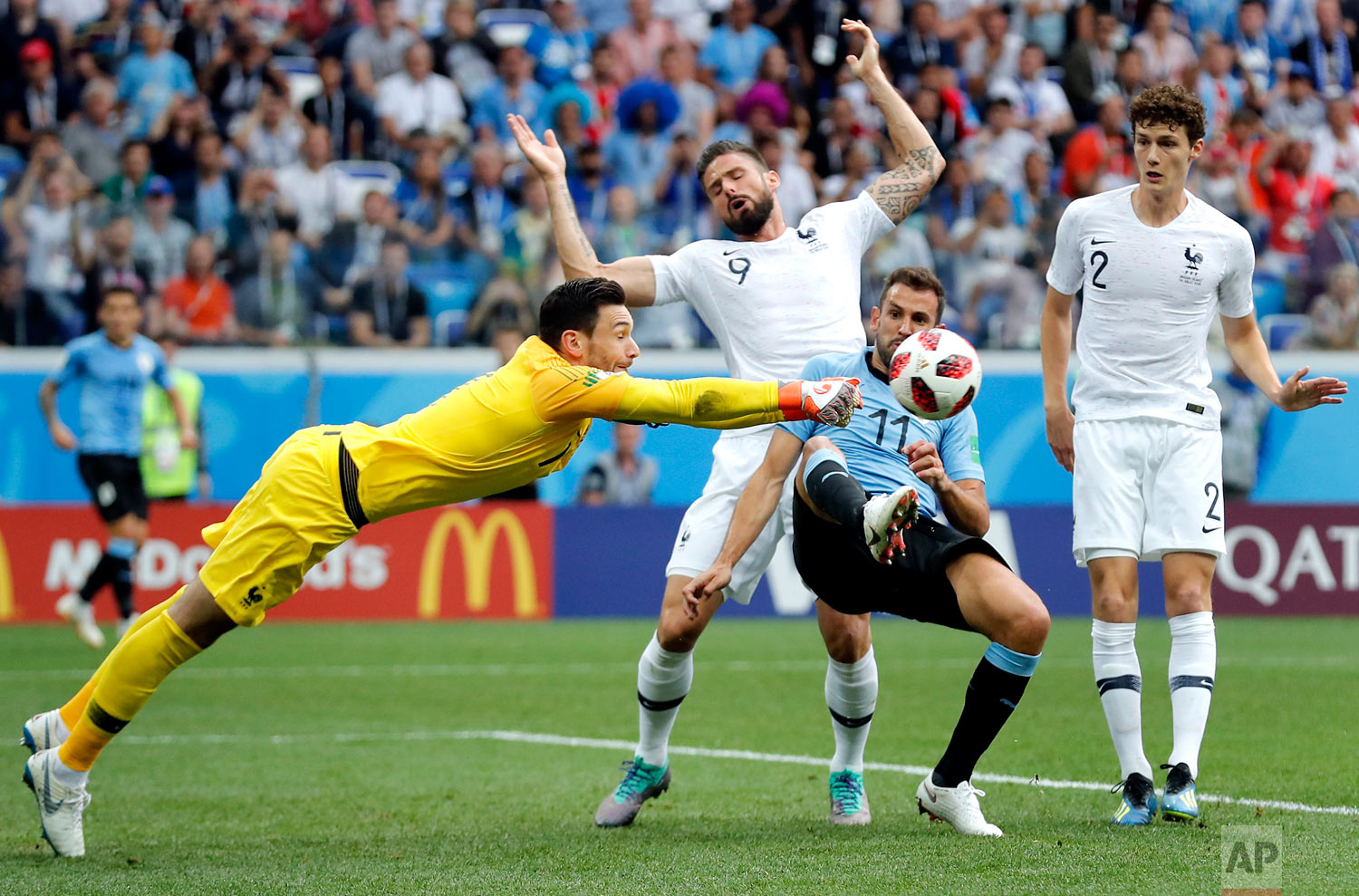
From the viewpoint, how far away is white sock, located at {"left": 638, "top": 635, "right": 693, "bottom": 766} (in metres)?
6.44

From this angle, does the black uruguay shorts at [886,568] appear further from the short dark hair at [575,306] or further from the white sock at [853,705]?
the short dark hair at [575,306]

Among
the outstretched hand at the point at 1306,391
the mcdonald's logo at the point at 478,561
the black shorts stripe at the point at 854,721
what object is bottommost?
the mcdonald's logo at the point at 478,561

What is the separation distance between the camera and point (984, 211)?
54.6ft

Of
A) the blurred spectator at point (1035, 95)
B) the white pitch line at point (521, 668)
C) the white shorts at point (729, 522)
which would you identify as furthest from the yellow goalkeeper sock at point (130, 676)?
the blurred spectator at point (1035, 95)

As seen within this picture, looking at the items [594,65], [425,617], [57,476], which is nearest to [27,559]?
[57,476]

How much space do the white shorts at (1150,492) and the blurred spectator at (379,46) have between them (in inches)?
515

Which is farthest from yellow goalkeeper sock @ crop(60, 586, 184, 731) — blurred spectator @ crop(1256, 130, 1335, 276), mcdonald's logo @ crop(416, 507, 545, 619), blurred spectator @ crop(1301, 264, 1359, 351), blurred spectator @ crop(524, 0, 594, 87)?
blurred spectator @ crop(1256, 130, 1335, 276)

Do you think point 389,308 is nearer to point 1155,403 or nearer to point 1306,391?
point 1155,403

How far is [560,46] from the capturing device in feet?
60.3

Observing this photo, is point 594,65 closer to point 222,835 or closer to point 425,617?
point 425,617

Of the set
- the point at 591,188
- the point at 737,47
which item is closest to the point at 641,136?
the point at 591,188

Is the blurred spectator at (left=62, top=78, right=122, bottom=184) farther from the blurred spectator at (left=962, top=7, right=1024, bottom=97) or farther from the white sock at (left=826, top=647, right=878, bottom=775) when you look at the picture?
the white sock at (left=826, top=647, right=878, bottom=775)

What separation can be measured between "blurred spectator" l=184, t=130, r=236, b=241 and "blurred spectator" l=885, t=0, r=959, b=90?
7.40m

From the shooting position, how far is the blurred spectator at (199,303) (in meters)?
15.2
